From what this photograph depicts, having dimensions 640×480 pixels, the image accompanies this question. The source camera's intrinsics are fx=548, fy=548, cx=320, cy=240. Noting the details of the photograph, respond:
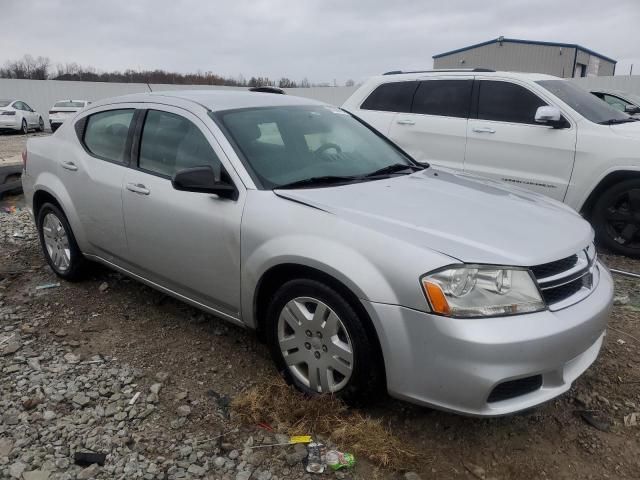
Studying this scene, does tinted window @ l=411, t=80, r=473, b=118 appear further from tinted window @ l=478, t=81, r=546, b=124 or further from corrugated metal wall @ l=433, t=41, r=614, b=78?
corrugated metal wall @ l=433, t=41, r=614, b=78

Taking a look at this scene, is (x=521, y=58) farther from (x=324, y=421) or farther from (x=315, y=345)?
(x=324, y=421)

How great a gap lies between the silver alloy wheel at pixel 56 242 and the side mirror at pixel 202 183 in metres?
1.91

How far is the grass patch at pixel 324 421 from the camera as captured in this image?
2.47 metres

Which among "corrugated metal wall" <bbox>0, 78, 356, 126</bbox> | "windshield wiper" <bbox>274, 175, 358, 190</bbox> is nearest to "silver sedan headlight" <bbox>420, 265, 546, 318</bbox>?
"windshield wiper" <bbox>274, 175, 358, 190</bbox>

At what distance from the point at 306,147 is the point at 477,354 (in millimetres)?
1752

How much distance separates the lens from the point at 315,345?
271 centimetres

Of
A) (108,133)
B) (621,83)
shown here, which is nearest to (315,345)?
(108,133)

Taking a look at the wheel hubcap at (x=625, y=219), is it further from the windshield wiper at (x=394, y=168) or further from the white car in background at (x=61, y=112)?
the white car in background at (x=61, y=112)

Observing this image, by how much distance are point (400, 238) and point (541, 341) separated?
72cm

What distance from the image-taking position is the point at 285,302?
277 cm

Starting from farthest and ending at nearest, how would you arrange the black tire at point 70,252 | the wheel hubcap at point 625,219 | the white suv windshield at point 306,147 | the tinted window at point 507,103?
the tinted window at point 507,103
the wheel hubcap at point 625,219
the black tire at point 70,252
the white suv windshield at point 306,147

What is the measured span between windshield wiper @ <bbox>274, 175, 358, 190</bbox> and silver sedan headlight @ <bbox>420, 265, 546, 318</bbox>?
101 cm

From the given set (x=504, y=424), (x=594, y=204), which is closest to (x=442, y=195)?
(x=504, y=424)

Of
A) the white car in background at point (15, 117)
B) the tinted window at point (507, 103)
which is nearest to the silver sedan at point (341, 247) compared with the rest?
the tinted window at point (507, 103)
